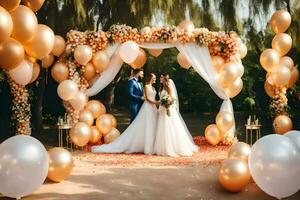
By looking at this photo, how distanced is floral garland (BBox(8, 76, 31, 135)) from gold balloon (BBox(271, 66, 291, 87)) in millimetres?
6266

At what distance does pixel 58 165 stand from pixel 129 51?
481 cm

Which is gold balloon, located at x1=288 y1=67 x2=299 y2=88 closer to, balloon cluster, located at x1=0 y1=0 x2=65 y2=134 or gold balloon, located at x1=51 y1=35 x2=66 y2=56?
gold balloon, located at x1=51 y1=35 x2=66 y2=56

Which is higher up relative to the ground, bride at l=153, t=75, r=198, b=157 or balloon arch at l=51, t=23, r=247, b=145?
balloon arch at l=51, t=23, r=247, b=145

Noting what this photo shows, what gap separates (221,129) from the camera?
11.4 meters

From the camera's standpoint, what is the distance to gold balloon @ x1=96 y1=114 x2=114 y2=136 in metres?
11.5

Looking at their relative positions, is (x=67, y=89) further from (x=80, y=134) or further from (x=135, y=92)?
(x=135, y=92)

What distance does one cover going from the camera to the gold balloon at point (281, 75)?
440 inches

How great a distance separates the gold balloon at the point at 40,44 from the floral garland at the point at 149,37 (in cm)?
238

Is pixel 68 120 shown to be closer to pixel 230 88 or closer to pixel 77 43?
pixel 77 43

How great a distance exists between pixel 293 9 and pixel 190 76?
7.50m

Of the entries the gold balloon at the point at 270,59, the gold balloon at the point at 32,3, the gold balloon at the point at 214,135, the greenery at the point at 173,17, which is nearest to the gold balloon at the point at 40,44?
the gold balloon at the point at 32,3

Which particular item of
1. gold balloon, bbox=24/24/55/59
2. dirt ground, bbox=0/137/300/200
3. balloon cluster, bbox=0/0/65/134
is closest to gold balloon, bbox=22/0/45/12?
balloon cluster, bbox=0/0/65/134

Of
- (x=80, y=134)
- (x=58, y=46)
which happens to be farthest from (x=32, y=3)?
(x=80, y=134)

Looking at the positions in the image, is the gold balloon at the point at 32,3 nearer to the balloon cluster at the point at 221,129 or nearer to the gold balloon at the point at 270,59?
the balloon cluster at the point at 221,129
